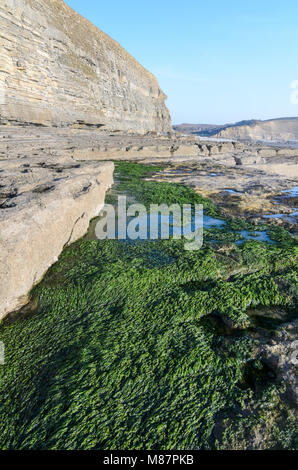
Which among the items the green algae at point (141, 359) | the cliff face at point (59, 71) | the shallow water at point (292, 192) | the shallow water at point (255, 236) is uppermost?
the cliff face at point (59, 71)

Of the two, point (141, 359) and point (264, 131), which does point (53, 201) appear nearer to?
point (141, 359)

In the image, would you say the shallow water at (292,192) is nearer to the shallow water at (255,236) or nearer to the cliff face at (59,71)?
the shallow water at (255,236)

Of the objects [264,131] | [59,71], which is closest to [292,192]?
[59,71]

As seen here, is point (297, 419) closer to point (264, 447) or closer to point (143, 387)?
point (264, 447)

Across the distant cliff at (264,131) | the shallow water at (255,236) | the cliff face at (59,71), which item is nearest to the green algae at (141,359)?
the shallow water at (255,236)

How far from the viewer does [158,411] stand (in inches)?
81.4

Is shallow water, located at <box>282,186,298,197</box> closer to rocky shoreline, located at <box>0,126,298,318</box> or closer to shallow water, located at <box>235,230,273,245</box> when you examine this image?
rocky shoreline, located at <box>0,126,298,318</box>

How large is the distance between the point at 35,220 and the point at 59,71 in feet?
75.4

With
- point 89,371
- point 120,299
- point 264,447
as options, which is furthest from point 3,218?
point 264,447

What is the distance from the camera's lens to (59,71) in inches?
833

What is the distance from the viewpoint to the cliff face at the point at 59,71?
51.7 feet

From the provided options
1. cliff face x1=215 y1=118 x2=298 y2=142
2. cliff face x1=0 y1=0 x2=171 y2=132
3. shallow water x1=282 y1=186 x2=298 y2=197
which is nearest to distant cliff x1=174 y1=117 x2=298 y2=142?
cliff face x1=215 y1=118 x2=298 y2=142

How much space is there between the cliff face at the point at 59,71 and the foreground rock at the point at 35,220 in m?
12.8

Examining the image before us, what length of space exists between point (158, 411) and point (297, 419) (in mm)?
1090
